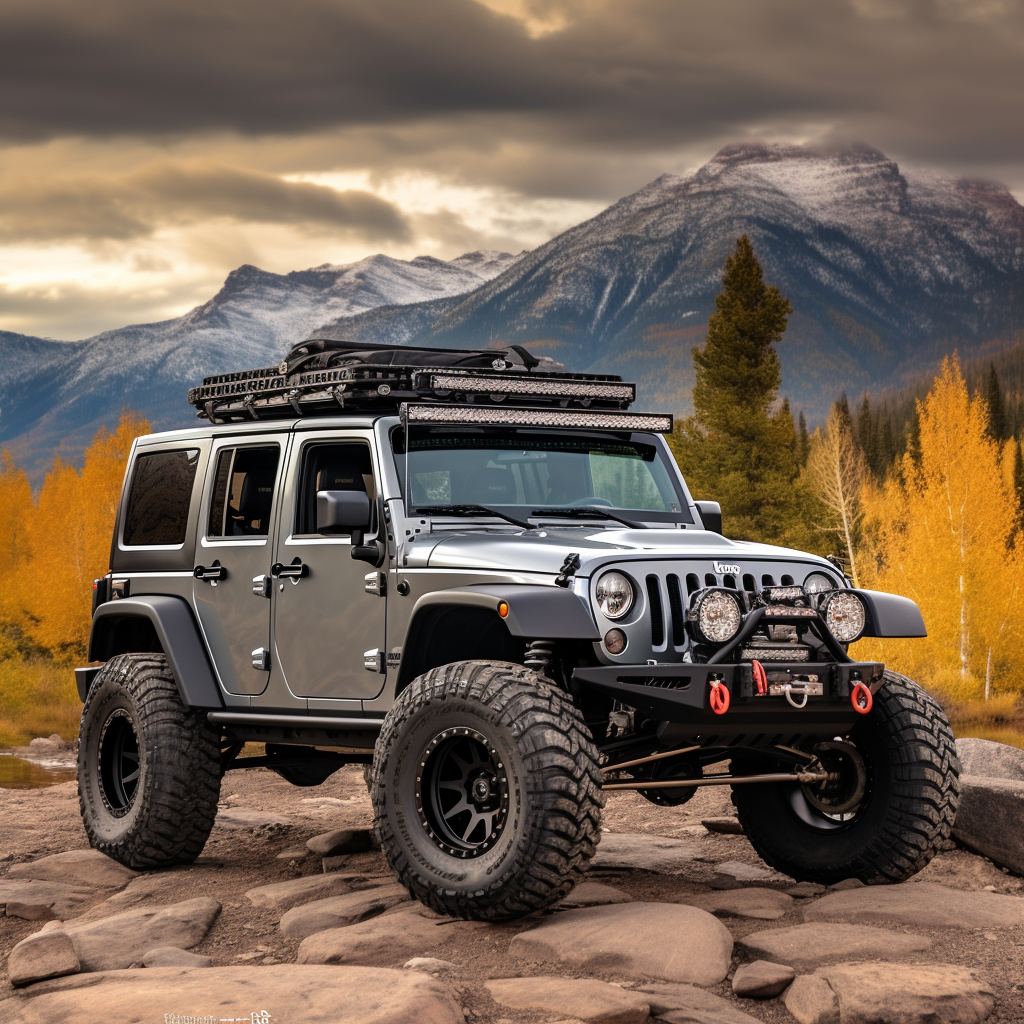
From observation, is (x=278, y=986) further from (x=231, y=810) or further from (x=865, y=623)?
(x=231, y=810)

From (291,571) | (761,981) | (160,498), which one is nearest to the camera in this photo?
(761,981)

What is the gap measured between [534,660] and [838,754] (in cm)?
212

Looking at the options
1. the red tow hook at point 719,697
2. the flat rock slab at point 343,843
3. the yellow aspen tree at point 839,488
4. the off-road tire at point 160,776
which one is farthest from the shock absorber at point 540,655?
the yellow aspen tree at point 839,488

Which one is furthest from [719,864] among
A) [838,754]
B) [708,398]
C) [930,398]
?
[708,398]

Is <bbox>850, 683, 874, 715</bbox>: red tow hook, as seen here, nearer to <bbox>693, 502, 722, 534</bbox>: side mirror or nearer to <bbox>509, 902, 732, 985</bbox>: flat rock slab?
<bbox>509, 902, 732, 985</bbox>: flat rock slab

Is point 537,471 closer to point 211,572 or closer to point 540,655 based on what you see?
point 540,655

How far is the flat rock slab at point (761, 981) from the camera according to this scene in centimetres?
570

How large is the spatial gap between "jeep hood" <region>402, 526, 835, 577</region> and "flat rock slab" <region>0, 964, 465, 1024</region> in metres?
2.10

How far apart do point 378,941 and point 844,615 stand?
2806mm

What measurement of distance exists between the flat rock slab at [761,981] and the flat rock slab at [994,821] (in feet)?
10.0

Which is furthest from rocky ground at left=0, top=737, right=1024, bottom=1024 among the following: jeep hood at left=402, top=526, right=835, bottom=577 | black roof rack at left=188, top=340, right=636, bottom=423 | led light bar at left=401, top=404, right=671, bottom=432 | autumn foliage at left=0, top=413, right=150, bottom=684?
autumn foliage at left=0, top=413, right=150, bottom=684

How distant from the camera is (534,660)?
6602 millimetres

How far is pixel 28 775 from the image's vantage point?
811 inches

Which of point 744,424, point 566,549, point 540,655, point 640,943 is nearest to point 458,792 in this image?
point 540,655
